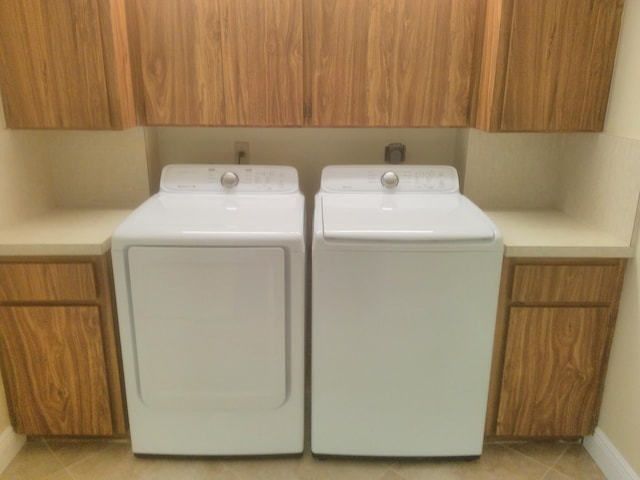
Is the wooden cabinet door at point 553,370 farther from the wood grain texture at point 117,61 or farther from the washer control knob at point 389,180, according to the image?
the wood grain texture at point 117,61

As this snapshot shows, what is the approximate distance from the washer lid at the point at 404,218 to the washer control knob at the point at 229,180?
0.37m

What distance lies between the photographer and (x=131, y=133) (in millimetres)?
2076

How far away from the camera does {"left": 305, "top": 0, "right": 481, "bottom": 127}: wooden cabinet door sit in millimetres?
1820

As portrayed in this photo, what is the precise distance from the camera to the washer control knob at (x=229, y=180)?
202cm

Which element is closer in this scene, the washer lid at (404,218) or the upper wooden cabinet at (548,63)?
the washer lid at (404,218)

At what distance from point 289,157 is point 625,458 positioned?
1758 mm

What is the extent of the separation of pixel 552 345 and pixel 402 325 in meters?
0.58

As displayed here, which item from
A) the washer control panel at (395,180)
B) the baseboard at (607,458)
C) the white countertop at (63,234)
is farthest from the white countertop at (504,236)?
the baseboard at (607,458)

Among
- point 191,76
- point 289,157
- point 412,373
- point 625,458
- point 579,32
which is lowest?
point 625,458

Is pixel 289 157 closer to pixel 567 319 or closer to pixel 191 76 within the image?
pixel 191 76

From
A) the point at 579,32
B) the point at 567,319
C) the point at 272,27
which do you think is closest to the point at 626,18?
the point at 579,32

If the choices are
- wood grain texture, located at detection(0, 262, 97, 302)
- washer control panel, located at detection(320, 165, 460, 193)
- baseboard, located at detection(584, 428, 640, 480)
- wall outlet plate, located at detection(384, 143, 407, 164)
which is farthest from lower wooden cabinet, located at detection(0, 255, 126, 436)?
baseboard, located at detection(584, 428, 640, 480)

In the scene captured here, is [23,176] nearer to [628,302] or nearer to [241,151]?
[241,151]

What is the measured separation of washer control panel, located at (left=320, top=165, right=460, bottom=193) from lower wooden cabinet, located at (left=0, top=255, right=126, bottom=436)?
94 centimetres
